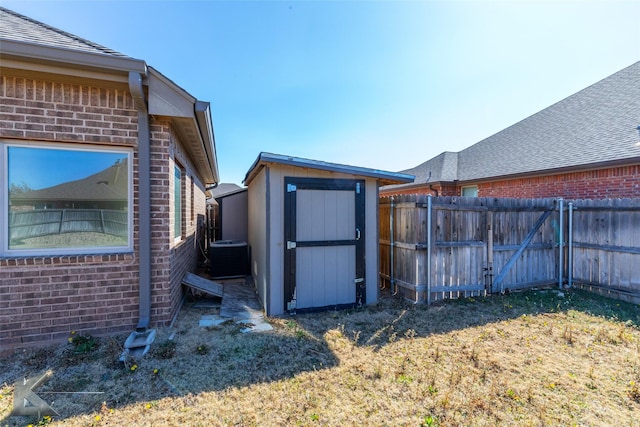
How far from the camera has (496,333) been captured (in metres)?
3.79

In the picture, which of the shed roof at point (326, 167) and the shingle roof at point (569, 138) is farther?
the shingle roof at point (569, 138)

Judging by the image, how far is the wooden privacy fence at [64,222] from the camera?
3125 millimetres

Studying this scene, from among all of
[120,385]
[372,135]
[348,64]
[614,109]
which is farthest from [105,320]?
[614,109]

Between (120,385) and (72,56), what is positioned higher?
(72,56)

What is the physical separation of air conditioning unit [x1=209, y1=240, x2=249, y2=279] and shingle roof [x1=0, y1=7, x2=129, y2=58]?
455cm

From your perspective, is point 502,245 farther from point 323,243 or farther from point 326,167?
point 326,167

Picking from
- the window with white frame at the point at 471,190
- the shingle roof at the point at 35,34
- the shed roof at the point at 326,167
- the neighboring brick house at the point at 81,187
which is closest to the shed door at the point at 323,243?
the shed roof at the point at 326,167

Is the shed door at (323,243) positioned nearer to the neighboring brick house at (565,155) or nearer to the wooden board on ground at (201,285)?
the wooden board on ground at (201,285)

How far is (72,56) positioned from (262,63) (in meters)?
5.43

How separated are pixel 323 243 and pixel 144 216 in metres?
2.57

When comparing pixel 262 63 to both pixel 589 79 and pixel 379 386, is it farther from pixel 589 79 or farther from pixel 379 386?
pixel 589 79

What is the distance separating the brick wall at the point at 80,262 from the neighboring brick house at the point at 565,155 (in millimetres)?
9123

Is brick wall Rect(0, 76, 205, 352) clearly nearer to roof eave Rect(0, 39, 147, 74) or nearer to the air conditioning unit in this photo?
roof eave Rect(0, 39, 147, 74)

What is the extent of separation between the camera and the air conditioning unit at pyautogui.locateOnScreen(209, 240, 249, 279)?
22.5 ft
